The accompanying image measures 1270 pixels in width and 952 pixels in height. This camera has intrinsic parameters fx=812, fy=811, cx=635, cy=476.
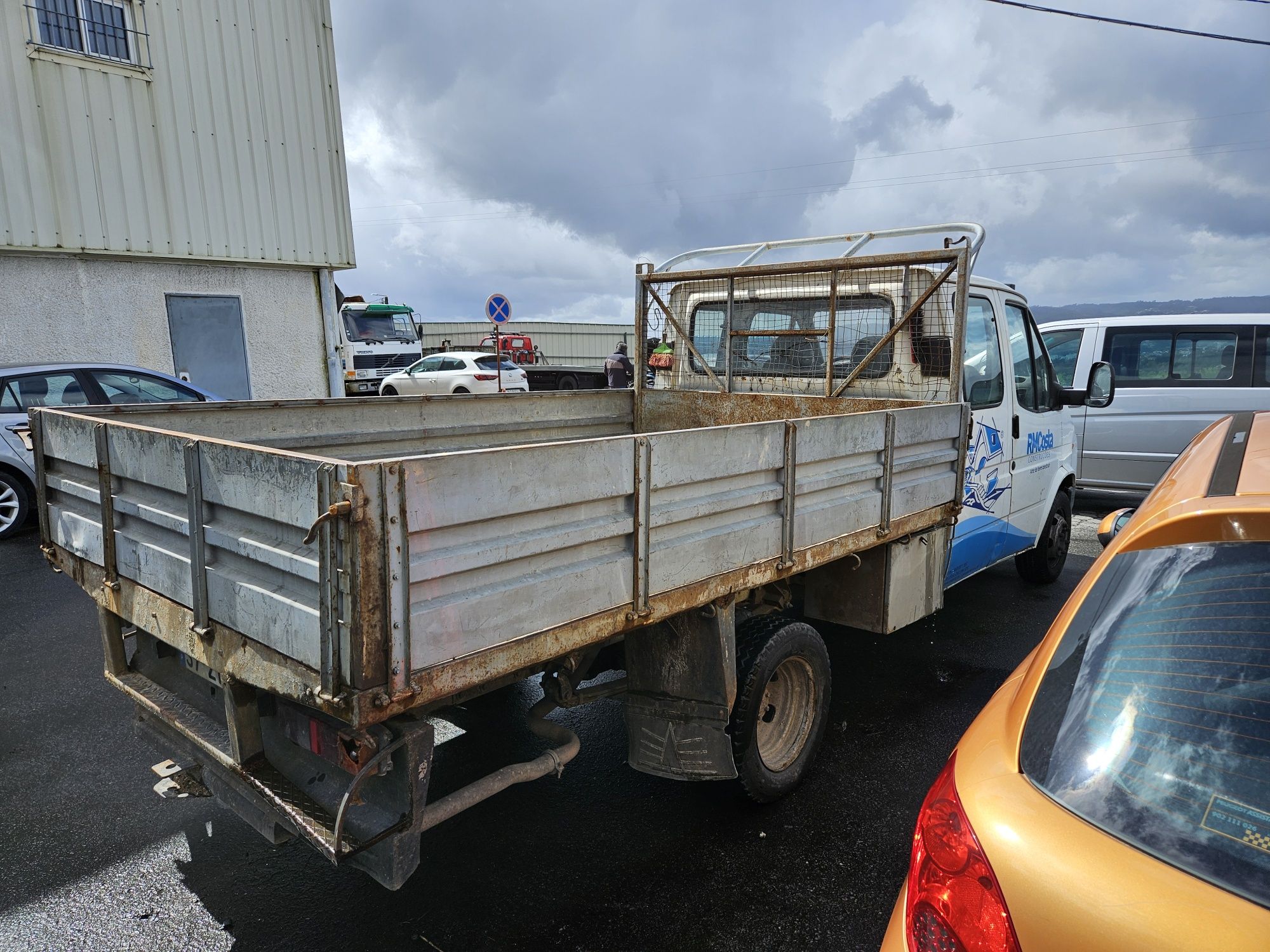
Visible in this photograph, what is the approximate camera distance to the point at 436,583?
2043 millimetres

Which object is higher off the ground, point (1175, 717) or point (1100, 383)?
point (1100, 383)

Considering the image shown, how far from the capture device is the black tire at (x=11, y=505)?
7.53 metres

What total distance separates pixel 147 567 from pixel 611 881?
1956mm

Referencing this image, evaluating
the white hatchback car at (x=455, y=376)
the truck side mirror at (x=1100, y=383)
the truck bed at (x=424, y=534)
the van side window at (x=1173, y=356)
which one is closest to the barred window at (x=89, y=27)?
the truck bed at (x=424, y=534)

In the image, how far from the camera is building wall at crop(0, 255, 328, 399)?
31.5 feet

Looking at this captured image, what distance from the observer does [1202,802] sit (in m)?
1.32

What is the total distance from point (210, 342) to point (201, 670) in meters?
9.74

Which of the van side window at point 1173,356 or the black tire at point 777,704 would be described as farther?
the van side window at point 1173,356

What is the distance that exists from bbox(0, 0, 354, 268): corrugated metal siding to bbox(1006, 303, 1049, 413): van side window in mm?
9600

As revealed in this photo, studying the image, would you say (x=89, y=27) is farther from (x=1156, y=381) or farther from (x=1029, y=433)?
(x=1156, y=381)

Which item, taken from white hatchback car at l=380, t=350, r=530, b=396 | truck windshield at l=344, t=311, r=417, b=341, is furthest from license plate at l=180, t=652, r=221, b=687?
truck windshield at l=344, t=311, r=417, b=341

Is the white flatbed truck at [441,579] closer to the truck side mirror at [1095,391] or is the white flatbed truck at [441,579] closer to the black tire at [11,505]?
the truck side mirror at [1095,391]

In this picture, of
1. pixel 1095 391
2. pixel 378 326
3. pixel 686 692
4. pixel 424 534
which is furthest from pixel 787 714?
pixel 378 326

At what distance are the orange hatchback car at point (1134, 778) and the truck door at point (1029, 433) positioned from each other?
152 inches
